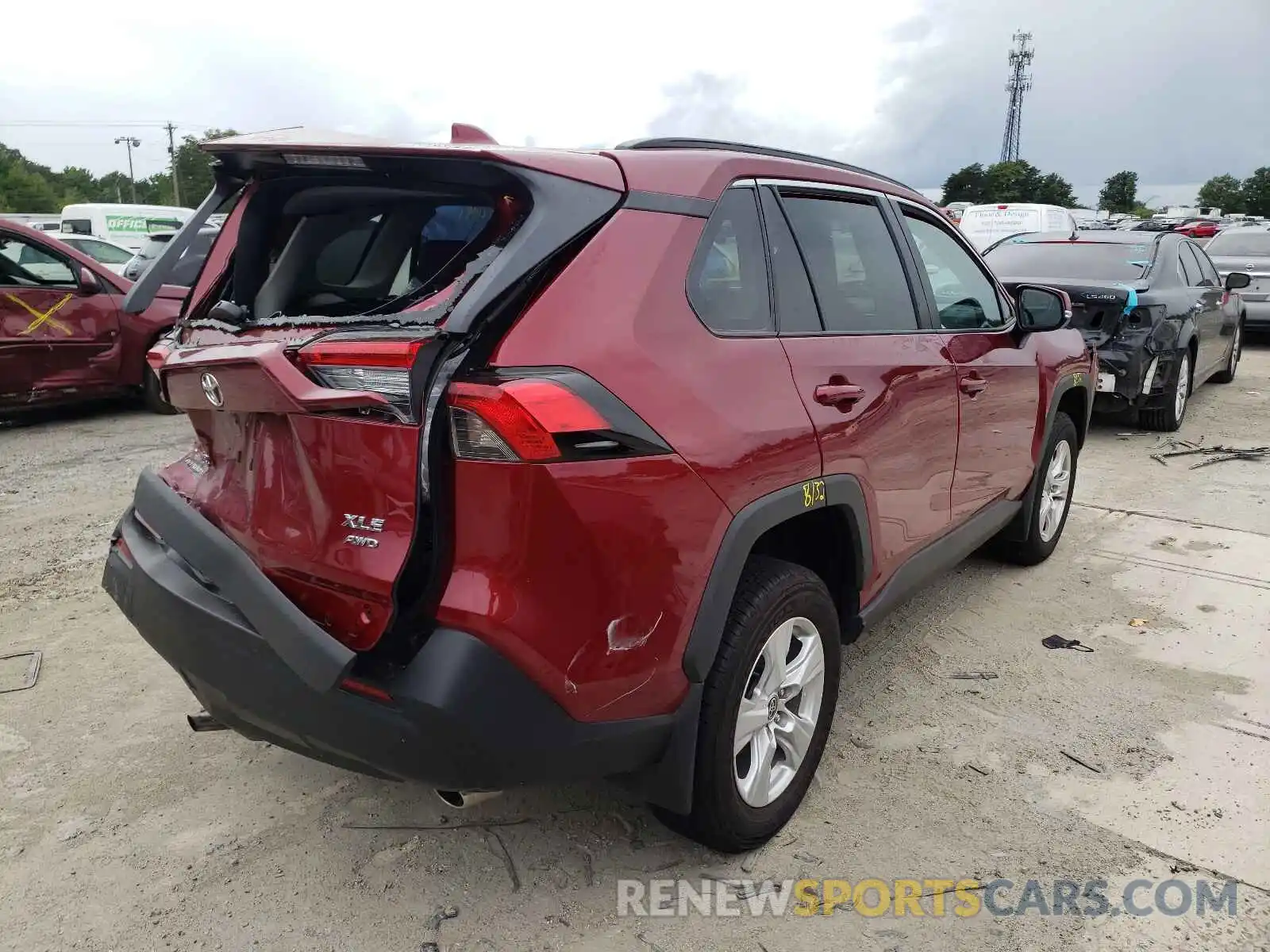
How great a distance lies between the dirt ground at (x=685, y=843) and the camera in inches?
90.4

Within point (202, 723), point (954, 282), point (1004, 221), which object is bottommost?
point (202, 723)

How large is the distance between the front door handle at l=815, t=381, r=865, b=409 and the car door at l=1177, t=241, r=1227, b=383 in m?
6.72

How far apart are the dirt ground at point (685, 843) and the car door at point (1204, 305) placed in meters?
4.95

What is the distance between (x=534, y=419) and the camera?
1872 millimetres

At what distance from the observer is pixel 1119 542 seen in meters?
5.15

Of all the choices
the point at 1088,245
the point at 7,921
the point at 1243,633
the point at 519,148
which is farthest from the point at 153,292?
the point at 1088,245

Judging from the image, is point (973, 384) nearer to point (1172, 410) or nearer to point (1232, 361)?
point (1172, 410)

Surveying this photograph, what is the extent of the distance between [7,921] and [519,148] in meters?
2.25

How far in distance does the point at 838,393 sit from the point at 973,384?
109 centimetres

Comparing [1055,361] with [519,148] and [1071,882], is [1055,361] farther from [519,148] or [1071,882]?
[519,148]

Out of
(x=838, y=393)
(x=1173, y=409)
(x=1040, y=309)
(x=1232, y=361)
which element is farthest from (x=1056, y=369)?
(x=1232, y=361)

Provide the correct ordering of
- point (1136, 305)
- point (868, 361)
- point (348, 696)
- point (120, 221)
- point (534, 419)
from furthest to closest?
1. point (120, 221)
2. point (1136, 305)
3. point (868, 361)
4. point (348, 696)
5. point (534, 419)

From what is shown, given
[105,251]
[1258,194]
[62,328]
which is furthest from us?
[1258,194]

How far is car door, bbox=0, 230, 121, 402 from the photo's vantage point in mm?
7445
